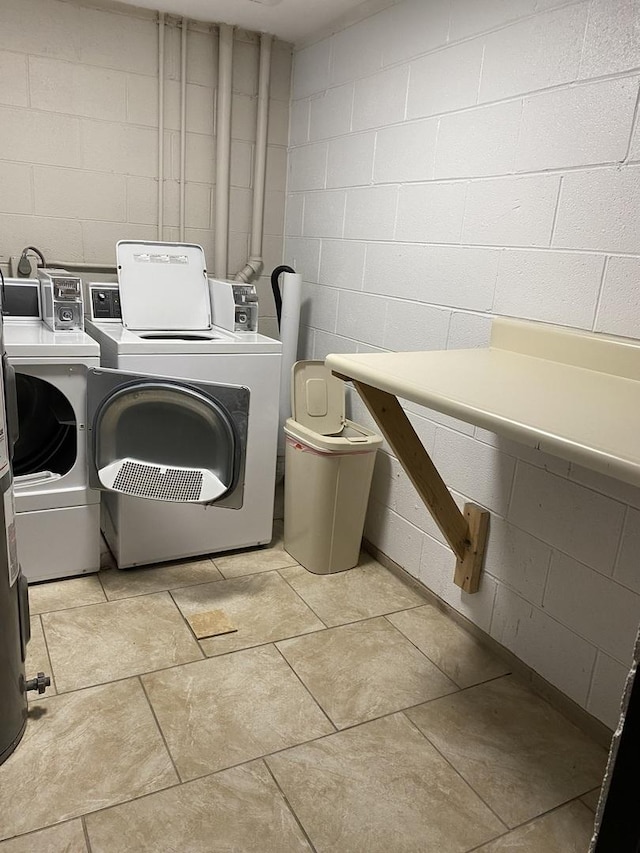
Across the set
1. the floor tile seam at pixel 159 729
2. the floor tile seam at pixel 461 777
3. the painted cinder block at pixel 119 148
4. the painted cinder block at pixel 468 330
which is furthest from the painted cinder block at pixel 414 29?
the floor tile seam at pixel 159 729

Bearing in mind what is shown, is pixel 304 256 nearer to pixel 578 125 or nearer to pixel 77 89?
pixel 77 89

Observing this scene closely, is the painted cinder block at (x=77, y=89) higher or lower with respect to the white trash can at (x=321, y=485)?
higher

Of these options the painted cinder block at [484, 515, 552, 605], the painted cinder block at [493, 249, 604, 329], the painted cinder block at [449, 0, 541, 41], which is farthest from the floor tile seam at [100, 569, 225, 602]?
the painted cinder block at [449, 0, 541, 41]

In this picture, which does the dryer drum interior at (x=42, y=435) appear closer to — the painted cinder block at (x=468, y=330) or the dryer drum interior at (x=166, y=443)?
the dryer drum interior at (x=166, y=443)

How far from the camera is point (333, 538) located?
2.77 meters

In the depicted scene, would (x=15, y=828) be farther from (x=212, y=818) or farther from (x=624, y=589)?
(x=624, y=589)

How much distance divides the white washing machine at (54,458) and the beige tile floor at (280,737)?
0.48ft

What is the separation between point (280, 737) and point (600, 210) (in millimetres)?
1751

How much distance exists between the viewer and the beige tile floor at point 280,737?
1585mm

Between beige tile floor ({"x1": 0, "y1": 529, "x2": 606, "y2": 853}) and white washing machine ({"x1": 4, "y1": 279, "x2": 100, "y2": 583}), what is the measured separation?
0.48ft

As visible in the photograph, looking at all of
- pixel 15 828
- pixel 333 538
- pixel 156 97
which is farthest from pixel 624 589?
pixel 156 97

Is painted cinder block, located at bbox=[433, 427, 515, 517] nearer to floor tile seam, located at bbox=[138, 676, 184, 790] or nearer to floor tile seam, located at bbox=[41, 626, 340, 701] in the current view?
floor tile seam, located at bbox=[41, 626, 340, 701]

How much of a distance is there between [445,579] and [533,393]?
1176 millimetres

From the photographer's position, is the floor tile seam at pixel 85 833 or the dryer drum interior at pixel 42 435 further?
the dryer drum interior at pixel 42 435
